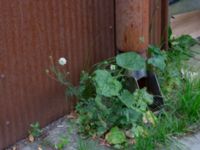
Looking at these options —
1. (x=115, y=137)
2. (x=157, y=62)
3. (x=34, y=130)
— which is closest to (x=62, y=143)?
(x=34, y=130)

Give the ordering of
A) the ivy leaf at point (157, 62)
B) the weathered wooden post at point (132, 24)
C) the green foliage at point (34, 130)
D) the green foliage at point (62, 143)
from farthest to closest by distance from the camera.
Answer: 1. the ivy leaf at point (157, 62)
2. the weathered wooden post at point (132, 24)
3. the green foliage at point (34, 130)
4. the green foliage at point (62, 143)

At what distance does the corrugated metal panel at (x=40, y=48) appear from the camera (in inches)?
123

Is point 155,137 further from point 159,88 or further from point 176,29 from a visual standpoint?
point 176,29

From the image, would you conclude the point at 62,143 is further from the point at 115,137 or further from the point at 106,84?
the point at 106,84

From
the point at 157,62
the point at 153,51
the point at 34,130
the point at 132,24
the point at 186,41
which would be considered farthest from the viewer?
the point at 186,41

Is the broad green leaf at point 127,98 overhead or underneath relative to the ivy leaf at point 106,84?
underneath

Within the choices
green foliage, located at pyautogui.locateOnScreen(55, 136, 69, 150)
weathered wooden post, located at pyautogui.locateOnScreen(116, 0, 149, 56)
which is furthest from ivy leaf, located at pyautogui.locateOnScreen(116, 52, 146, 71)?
green foliage, located at pyautogui.locateOnScreen(55, 136, 69, 150)

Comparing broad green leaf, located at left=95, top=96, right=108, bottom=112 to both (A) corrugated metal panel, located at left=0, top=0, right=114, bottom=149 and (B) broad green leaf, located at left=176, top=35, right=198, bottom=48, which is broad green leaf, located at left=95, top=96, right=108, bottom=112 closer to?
(A) corrugated metal panel, located at left=0, top=0, right=114, bottom=149

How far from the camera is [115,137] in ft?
10.9

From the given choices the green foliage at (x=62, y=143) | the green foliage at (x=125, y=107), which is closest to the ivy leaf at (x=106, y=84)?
the green foliage at (x=125, y=107)

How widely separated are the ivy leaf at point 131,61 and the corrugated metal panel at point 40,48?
34 cm

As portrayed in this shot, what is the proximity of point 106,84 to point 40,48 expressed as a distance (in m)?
0.51

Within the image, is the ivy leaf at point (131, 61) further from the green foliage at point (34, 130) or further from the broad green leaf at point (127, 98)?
the green foliage at point (34, 130)

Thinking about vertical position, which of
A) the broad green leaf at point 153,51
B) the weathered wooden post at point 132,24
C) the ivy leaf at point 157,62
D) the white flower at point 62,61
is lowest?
the ivy leaf at point 157,62
